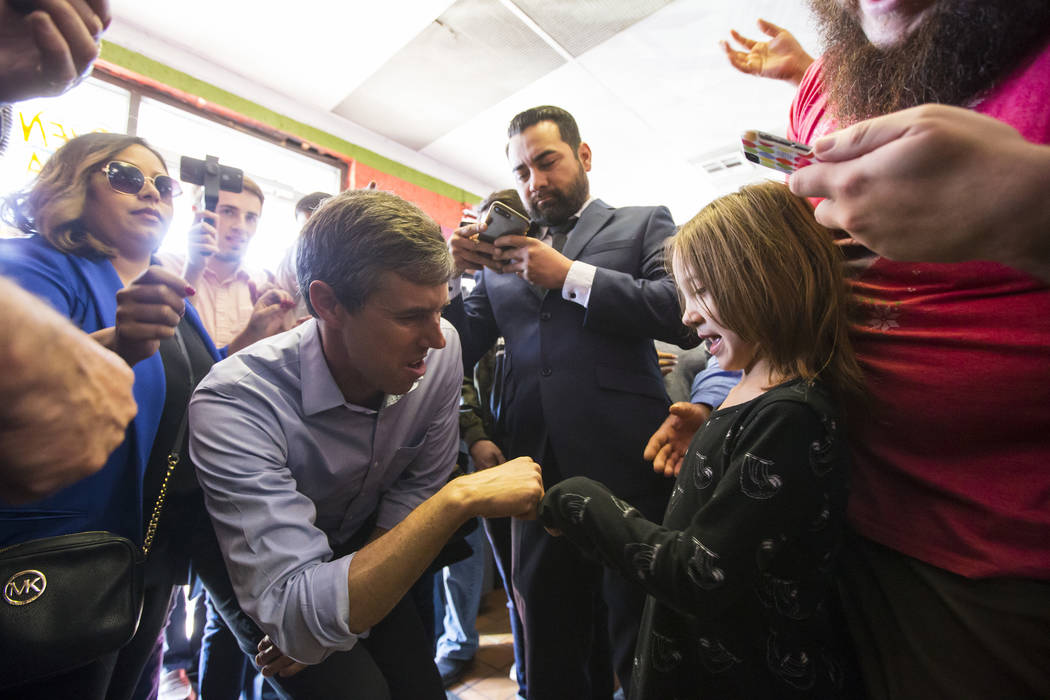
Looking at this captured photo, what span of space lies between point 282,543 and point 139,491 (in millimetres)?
391

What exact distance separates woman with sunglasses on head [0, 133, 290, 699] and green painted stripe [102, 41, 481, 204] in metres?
2.54

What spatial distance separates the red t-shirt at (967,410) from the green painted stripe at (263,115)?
4.20m

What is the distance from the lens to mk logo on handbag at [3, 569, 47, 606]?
776 millimetres

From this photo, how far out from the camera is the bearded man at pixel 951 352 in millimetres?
481

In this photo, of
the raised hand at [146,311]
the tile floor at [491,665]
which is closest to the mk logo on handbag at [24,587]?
the raised hand at [146,311]

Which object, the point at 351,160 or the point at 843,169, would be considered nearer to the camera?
the point at 843,169

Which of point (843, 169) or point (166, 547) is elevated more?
point (843, 169)

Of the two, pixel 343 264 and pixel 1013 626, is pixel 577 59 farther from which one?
pixel 1013 626

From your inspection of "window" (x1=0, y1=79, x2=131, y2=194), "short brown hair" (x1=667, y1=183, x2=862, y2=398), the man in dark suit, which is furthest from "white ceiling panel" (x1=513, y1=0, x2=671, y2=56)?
"window" (x1=0, y1=79, x2=131, y2=194)

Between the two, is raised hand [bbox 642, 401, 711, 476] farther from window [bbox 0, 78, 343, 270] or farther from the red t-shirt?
window [bbox 0, 78, 343, 270]

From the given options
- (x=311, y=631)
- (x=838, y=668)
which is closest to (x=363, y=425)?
(x=311, y=631)

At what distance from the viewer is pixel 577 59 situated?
3.31 metres

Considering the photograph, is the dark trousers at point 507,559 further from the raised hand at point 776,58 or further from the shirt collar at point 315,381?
the raised hand at point 776,58

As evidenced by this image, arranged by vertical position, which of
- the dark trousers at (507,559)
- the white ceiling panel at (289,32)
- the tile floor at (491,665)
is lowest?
the tile floor at (491,665)
